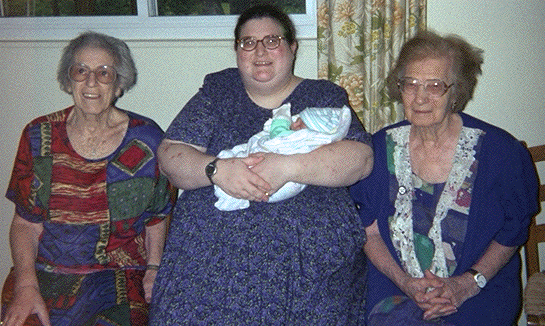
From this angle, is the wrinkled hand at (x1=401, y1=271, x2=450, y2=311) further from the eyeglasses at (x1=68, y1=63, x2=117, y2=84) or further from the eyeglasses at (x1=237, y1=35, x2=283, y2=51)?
the eyeglasses at (x1=68, y1=63, x2=117, y2=84)

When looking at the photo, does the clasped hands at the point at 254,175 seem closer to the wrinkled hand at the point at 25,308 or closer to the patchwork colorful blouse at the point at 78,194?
the patchwork colorful blouse at the point at 78,194

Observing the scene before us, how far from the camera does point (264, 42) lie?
2.00 m

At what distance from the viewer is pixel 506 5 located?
2512 mm

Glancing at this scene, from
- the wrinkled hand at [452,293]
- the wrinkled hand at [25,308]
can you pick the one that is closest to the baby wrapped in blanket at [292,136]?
the wrinkled hand at [452,293]

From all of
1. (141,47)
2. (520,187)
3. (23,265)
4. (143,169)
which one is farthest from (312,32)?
(23,265)

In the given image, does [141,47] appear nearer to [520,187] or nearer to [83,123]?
[83,123]

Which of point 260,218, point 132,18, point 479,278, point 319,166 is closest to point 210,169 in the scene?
point 260,218

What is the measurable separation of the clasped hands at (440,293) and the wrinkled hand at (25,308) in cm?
127

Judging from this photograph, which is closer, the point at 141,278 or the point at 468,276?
the point at 468,276

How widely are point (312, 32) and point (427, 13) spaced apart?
53 centimetres

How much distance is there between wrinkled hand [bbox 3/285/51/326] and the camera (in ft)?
6.36

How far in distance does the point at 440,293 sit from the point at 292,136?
0.70m

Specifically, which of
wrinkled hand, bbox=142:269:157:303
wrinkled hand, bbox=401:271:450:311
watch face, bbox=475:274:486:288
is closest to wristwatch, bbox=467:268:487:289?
watch face, bbox=475:274:486:288

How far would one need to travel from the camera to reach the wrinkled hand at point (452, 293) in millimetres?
1821
